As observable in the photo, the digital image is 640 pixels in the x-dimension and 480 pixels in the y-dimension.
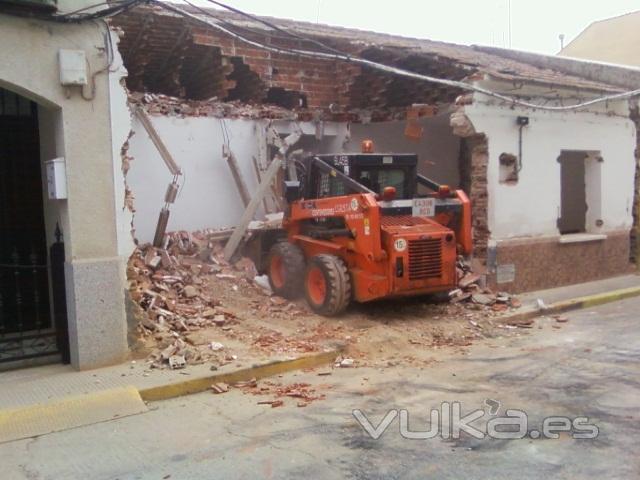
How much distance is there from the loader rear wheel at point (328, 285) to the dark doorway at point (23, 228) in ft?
11.2

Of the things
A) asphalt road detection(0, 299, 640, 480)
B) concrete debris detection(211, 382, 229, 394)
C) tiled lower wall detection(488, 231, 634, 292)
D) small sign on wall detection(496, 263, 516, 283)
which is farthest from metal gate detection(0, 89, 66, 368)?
small sign on wall detection(496, 263, 516, 283)

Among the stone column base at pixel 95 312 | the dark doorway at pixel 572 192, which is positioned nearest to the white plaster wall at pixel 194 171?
the stone column base at pixel 95 312

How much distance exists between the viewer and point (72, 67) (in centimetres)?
656

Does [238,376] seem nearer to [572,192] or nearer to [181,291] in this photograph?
[181,291]

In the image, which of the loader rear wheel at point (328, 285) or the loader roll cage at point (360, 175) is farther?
the loader roll cage at point (360, 175)

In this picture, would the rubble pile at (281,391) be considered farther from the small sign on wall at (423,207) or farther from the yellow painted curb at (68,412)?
the small sign on wall at (423,207)

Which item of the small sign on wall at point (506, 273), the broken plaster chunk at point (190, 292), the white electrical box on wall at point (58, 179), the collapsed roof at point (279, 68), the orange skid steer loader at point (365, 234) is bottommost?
the small sign on wall at point (506, 273)

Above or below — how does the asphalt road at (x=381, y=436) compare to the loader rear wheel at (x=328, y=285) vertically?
below

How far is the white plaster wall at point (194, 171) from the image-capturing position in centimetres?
1015

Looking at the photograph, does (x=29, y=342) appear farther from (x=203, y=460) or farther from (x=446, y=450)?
(x=446, y=450)

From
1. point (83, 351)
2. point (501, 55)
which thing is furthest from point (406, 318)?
point (501, 55)

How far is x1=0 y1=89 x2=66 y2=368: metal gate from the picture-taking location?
721 centimetres

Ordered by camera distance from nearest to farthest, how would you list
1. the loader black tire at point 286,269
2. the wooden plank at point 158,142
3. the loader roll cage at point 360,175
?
the loader roll cage at point 360,175 < the loader black tire at point 286,269 < the wooden plank at point 158,142

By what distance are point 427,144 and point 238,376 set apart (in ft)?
26.4
